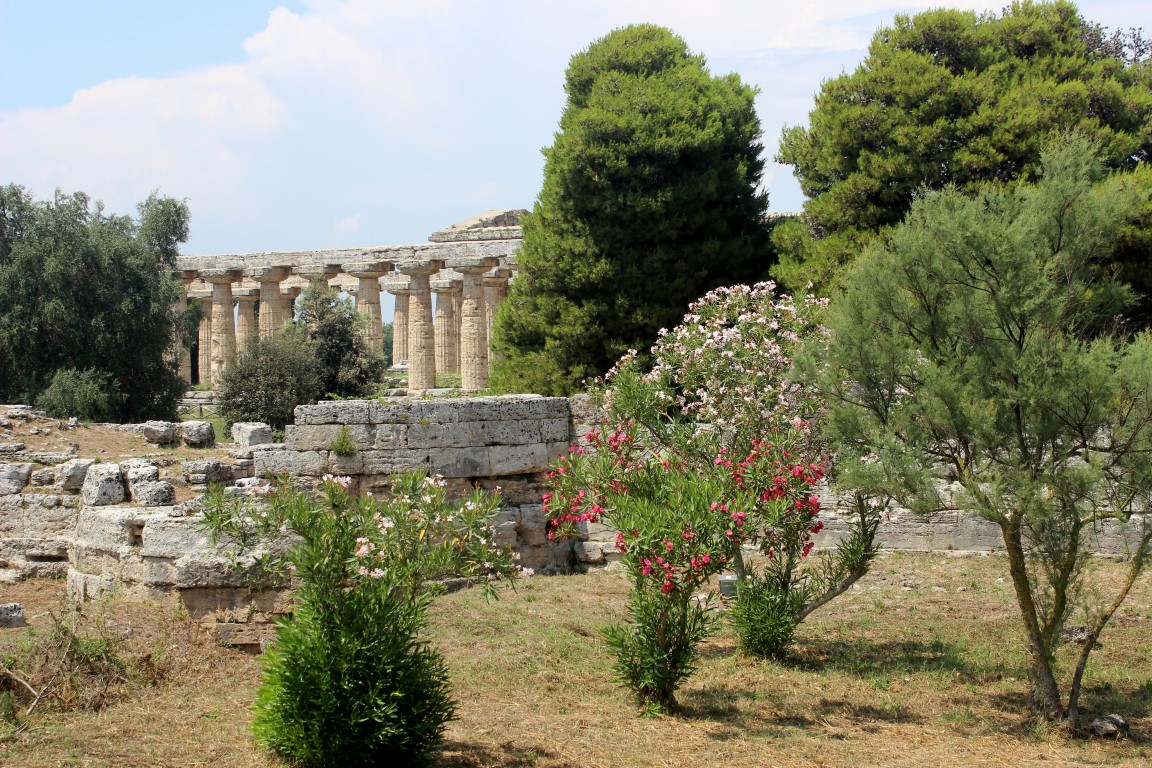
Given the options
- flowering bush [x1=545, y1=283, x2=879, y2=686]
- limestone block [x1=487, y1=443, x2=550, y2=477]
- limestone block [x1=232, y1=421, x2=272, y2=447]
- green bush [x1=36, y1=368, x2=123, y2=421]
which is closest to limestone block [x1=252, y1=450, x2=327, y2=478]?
limestone block [x1=487, y1=443, x2=550, y2=477]

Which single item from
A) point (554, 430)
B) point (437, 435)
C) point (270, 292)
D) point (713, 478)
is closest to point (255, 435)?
point (437, 435)

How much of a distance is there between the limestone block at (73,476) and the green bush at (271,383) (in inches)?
428

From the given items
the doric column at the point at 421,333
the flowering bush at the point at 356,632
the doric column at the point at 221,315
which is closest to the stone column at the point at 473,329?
the doric column at the point at 421,333

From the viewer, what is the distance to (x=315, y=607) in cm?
631

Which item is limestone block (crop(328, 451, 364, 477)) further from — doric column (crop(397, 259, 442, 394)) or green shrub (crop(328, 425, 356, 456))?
doric column (crop(397, 259, 442, 394))

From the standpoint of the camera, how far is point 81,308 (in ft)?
91.6

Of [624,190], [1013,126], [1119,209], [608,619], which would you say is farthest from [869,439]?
[624,190]

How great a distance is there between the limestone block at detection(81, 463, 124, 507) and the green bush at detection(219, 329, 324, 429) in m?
11.9

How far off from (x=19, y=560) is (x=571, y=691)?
7.88 m

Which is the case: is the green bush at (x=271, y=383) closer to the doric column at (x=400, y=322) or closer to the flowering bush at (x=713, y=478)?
the doric column at (x=400, y=322)

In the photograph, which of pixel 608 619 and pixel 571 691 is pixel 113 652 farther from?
pixel 608 619

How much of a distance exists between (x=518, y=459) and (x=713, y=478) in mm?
4975

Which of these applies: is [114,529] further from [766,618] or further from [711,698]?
[766,618]

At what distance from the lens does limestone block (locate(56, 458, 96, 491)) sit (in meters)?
13.4
